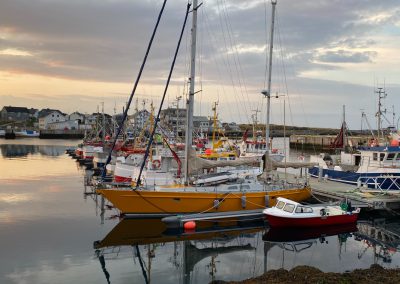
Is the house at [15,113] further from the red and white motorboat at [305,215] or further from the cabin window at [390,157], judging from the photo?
the red and white motorboat at [305,215]

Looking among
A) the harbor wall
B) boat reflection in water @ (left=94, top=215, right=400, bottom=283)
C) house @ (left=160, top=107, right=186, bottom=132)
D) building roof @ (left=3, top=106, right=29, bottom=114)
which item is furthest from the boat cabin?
building roof @ (left=3, top=106, right=29, bottom=114)

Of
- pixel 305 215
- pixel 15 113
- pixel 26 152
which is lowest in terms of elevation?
pixel 26 152

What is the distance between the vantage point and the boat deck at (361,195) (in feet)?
83.1

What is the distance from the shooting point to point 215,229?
2261 centimetres

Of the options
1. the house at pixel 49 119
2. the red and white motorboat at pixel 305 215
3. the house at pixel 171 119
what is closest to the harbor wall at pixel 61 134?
the house at pixel 49 119

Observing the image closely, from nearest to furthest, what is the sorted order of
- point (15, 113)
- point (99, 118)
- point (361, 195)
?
point (361, 195) → point (99, 118) → point (15, 113)

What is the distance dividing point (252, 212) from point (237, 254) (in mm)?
5485

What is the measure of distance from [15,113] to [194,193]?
187m

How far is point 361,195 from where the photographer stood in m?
27.4

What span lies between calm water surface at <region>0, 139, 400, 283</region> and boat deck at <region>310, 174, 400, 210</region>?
1193mm

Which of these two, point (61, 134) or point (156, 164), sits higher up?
point (61, 134)

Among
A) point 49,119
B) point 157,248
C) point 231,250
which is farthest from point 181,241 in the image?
point 49,119

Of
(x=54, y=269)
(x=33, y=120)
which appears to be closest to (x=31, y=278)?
(x=54, y=269)

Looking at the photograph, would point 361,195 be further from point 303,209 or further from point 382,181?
point 303,209
